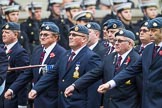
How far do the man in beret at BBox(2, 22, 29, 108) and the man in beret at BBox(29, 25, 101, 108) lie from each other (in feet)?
3.77

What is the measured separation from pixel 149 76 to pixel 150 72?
0.06 metres

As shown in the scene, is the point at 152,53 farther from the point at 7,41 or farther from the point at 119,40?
the point at 7,41

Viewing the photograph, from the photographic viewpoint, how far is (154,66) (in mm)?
9930

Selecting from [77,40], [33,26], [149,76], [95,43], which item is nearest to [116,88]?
[149,76]

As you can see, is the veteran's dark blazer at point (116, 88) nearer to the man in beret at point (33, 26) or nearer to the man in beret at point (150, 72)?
the man in beret at point (150, 72)

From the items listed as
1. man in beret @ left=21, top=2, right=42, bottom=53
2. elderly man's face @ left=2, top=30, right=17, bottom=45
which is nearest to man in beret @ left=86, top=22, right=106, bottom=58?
elderly man's face @ left=2, top=30, right=17, bottom=45

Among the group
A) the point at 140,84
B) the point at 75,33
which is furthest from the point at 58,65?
the point at 140,84

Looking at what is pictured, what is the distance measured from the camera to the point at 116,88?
1051 cm

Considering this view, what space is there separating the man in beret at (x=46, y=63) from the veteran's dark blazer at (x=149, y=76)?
1817 millimetres

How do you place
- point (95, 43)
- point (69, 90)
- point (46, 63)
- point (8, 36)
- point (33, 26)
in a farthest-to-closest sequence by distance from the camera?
point (33, 26) → point (8, 36) → point (95, 43) → point (46, 63) → point (69, 90)

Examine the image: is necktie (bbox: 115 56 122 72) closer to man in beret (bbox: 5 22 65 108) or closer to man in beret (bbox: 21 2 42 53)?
man in beret (bbox: 5 22 65 108)

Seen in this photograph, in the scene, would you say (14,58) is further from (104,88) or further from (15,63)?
(104,88)

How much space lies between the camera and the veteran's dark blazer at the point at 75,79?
11102 millimetres

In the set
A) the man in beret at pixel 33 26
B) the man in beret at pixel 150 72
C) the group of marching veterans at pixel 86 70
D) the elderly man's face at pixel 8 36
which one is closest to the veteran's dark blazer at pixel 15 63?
the group of marching veterans at pixel 86 70
